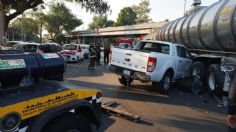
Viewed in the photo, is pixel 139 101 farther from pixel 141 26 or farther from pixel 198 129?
pixel 141 26

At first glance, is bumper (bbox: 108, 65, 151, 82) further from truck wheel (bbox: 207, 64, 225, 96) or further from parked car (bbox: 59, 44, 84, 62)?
parked car (bbox: 59, 44, 84, 62)

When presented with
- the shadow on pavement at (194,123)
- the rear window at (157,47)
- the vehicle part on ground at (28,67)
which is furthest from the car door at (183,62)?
the vehicle part on ground at (28,67)

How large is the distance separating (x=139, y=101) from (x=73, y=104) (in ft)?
19.0

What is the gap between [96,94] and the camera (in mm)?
4922

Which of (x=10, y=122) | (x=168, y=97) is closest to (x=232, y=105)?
(x=10, y=122)

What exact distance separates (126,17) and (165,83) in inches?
4781

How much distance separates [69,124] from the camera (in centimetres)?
418

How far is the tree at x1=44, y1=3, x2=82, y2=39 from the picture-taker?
9544 centimetres

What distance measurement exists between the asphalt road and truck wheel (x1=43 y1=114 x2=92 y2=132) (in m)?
1.47

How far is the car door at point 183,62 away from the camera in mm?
12676

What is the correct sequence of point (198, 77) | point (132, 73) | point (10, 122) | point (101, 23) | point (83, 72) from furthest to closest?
1. point (101, 23)
2. point (83, 72)
3. point (198, 77)
4. point (132, 73)
5. point (10, 122)

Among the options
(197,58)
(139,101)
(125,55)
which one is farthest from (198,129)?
(197,58)

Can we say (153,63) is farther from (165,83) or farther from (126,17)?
(126,17)

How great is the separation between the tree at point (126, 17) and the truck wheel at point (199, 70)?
117767 mm
